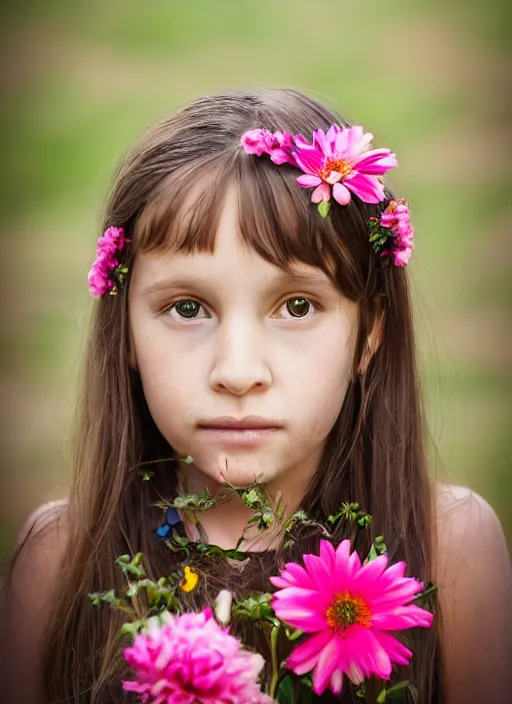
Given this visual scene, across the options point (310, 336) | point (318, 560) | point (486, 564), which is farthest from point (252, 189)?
point (486, 564)

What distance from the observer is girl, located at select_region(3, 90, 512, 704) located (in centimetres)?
124

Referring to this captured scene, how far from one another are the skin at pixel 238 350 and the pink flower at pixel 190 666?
316 mm

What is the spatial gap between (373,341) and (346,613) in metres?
0.45

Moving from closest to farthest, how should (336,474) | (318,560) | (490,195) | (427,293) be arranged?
1. (318,560)
2. (336,474)
3. (427,293)
4. (490,195)

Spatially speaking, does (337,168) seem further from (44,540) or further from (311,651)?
(44,540)

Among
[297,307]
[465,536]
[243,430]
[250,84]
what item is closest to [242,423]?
[243,430]

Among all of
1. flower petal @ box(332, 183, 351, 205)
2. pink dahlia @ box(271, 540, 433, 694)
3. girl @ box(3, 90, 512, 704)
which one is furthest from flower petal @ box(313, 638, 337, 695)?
flower petal @ box(332, 183, 351, 205)

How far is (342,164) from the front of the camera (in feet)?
4.15

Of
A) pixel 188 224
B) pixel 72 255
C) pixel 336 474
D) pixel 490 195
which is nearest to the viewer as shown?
pixel 188 224

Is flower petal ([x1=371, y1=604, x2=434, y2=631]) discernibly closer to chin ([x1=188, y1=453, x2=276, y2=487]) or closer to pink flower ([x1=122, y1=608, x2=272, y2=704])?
pink flower ([x1=122, y1=608, x2=272, y2=704])

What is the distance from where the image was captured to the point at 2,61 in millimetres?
1705

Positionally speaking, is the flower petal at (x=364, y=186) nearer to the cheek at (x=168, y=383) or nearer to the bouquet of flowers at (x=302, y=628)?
the cheek at (x=168, y=383)

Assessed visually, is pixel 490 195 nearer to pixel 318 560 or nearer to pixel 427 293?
pixel 427 293

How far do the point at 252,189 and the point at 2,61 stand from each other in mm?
692
